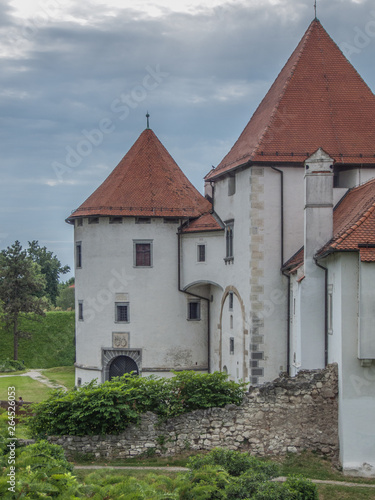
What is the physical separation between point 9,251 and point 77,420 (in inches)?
1326

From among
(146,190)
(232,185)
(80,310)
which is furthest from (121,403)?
(146,190)

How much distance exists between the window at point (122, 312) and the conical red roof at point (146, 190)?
4686 millimetres

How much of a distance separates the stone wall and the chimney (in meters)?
4.53

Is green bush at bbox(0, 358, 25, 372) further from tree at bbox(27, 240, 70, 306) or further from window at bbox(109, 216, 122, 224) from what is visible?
tree at bbox(27, 240, 70, 306)

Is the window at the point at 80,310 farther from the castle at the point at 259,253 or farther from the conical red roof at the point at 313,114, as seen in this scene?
the conical red roof at the point at 313,114

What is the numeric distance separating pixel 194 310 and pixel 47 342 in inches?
837

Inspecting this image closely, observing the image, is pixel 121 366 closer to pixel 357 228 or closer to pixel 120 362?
pixel 120 362

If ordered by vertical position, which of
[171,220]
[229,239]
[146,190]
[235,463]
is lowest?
[235,463]

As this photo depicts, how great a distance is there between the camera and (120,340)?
38000 millimetres

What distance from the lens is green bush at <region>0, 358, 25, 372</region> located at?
1923 inches

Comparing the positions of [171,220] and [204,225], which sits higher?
[171,220]

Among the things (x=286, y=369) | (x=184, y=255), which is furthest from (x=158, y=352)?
(x=286, y=369)

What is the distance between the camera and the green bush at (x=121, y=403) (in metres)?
23.0

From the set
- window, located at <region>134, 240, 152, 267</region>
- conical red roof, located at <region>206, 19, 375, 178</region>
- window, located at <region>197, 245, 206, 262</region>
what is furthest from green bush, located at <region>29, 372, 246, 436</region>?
window, located at <region>134, 240, 152, 267</region>
